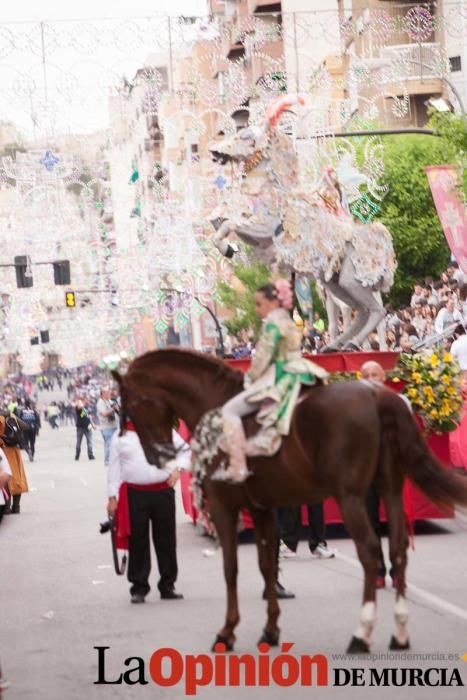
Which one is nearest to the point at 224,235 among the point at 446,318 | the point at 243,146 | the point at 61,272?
the point at 243,146

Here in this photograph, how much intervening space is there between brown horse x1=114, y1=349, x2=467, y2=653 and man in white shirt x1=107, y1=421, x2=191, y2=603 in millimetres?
2586

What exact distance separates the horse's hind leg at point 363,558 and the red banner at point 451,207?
18044 mm

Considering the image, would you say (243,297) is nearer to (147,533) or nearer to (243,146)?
(243,146)

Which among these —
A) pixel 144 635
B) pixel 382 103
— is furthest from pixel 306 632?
pixel 382 103

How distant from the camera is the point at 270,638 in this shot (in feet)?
38.0

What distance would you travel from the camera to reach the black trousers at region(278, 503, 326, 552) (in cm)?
1653

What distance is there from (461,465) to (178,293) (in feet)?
137

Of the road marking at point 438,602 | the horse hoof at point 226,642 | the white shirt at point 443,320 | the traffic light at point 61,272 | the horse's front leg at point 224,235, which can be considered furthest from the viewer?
the traffic light at point 61,272

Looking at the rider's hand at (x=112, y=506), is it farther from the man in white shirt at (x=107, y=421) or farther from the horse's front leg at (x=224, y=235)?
the man in white shirt at (x=107, y=421)

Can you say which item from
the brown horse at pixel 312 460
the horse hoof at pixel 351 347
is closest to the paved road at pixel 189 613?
the brown horse at pixel 312 460

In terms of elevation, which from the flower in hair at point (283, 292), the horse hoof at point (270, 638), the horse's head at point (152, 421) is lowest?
the horse hoof at point (270, 638)

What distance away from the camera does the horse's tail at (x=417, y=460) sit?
1132 centimetres

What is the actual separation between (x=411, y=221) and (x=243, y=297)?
1810cm

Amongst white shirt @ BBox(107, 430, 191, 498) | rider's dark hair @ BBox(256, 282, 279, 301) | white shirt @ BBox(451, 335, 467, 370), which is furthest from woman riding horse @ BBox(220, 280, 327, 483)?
white shirt @ BBox(451, 335, 467, 370)
